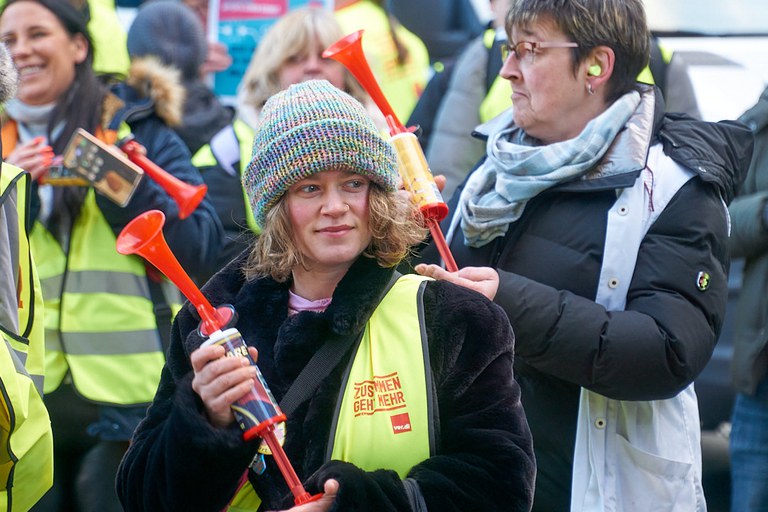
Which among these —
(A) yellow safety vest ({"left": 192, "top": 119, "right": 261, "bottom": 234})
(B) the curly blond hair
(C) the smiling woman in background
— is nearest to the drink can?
(B) the curly blond hair

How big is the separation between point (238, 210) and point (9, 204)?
1.71m

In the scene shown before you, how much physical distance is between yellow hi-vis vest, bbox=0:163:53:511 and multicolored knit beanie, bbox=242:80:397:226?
0.71m

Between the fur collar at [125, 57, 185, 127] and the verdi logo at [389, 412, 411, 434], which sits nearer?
the verdi logo at [389, 412, 411, 434]

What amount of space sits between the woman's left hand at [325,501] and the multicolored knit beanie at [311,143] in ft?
2.13

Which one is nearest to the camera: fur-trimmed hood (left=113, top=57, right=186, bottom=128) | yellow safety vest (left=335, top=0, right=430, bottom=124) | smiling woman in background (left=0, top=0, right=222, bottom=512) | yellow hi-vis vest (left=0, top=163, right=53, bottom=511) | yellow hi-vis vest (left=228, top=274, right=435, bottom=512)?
yellow hi-vis vest (left=228, top=274, right=435, bottom=512)

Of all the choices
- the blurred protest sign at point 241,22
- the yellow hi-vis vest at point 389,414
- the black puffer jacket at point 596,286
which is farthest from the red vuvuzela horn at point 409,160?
the blurred protest sign at point 241,22

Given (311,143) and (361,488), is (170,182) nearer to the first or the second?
(311,143)

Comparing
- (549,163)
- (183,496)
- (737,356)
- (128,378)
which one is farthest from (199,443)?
(737,356)

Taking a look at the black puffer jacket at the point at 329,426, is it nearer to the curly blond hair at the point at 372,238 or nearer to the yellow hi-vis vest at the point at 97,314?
the curly blond hair at the point at 372,238

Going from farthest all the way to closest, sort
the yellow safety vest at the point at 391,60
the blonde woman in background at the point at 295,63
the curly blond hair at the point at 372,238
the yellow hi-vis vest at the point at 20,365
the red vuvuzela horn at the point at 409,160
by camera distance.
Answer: the yellow safety vest at the point at 391,60 < the blonde woman in background at the point at 295,63 < the red vuvuzela horn at the point at 409,160 < the yellow hi-vis vest at the point at 20,365 < the curly blond hair at the point at 372,238

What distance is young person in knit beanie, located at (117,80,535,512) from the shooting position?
8.34ft

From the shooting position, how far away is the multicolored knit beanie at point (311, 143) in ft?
8.79

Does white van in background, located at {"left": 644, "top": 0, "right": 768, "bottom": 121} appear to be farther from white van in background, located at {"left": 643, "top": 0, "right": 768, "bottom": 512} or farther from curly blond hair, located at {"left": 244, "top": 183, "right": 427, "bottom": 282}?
curly blond hair, located at {"left": 244, "top": 183, "right": 427, "bottom": 282}

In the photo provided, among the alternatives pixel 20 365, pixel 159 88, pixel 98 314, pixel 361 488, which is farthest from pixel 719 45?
pixel 361 488
